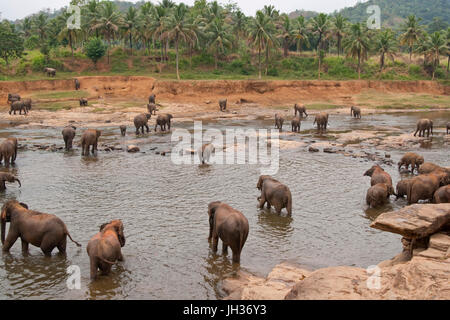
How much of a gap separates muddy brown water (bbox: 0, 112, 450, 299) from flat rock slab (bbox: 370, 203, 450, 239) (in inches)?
80.2

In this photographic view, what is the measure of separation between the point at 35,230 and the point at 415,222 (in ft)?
26.8

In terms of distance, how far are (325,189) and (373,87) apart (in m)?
43.6

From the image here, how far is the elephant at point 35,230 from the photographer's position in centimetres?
1039

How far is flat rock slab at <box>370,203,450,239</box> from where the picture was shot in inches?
337

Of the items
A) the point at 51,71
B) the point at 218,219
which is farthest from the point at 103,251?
the point at 51,71

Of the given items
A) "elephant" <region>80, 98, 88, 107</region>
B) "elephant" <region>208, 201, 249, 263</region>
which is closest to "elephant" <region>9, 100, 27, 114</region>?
"elephant" <region>80, 98, 88, 107</region>

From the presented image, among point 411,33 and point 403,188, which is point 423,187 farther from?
point 411,33

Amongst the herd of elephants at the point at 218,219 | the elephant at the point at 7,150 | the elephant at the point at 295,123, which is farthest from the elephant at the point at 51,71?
the herd of elephants at the point at 218,219

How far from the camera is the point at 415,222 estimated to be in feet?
28.4

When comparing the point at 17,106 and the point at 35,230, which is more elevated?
the point at 17,106

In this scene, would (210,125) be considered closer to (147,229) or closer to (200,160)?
(200,160)

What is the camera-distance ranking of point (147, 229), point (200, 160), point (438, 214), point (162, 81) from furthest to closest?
point (162, 81)
point (200, 160)
point (147, 229)
point (438, 214)
